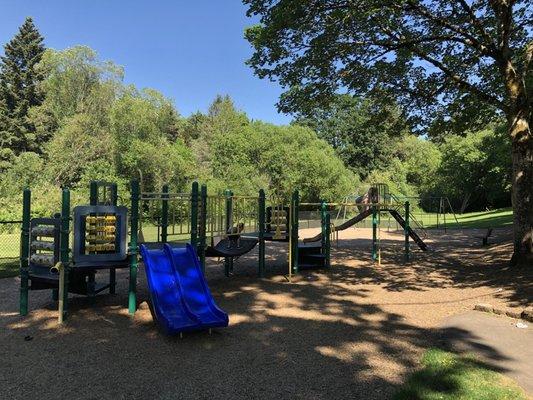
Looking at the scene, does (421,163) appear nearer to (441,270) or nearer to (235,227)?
(441,270)

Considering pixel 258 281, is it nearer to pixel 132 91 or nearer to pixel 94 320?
pixel 94 320

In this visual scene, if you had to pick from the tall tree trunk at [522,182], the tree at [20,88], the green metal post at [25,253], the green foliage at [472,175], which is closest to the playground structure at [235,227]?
the green metal post at [25,253]

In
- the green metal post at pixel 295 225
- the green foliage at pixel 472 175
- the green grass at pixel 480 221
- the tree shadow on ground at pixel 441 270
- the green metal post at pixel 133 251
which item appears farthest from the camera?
the green foliage at pixel 472 175

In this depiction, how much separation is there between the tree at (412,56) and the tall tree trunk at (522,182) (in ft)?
0.07

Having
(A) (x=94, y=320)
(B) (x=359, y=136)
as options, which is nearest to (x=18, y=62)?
(B) (x=359, y=136)

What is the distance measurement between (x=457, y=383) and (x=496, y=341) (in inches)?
70.0

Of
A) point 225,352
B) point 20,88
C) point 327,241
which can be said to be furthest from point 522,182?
point 20,88

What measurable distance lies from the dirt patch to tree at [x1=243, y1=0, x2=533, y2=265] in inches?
154

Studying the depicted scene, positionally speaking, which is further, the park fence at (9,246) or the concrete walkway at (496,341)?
the park fence at (9,246)

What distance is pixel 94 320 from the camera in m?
6.98

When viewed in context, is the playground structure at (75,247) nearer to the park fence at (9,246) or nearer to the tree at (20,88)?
the park fence at (9,246)

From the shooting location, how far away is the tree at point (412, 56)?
1087 cm

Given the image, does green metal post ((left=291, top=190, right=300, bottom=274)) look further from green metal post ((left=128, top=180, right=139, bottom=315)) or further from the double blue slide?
green metal post ((left=128, top=180, right=139, bottom=315))

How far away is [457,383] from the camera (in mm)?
4441
